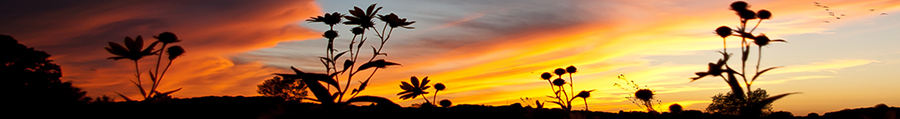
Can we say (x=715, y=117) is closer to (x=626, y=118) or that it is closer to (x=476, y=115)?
(x=626, y=118)

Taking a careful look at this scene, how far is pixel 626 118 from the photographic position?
339cm

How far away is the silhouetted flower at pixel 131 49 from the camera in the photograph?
8.83 feet

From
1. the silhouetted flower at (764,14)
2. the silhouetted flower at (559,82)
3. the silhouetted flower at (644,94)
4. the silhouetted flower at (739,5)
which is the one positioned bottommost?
the silhouetted flower at (644,94)

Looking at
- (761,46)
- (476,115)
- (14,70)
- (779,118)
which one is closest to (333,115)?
(476,115)

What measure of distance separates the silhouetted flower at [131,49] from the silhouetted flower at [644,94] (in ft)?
9.90

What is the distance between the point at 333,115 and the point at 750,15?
1909 mm

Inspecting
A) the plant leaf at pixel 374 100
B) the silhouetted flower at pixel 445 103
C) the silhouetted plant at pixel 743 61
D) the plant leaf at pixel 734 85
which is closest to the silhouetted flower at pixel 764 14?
the silhouetted plant at pixel 743 61

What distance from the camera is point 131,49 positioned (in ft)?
8.81

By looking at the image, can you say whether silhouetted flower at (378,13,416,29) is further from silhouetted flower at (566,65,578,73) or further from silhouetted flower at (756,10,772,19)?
silhouetted flower at (566,65,578,73)

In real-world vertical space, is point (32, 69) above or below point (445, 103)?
above

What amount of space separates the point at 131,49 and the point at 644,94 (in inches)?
122

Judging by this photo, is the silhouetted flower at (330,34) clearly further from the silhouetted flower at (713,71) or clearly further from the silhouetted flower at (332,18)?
the silhouetted flower at (713,71)

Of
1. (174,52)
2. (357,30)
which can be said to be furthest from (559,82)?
(174,52)

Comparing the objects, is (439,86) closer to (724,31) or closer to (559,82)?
(559,82)
